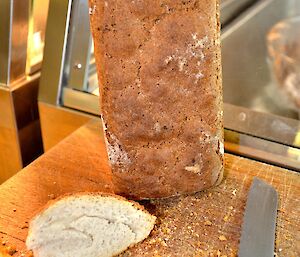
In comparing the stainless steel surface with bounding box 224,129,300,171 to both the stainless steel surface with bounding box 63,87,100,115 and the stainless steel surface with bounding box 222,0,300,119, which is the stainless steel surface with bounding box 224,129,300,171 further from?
the stainless steel surface with bounding box 63,87,100,115

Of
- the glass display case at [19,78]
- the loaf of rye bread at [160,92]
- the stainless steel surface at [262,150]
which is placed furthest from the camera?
the glass display case at [19,78]

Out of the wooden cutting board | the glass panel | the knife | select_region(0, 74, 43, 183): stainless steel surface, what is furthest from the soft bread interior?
select_region(0, 74, 43, 183): stainless steel surface

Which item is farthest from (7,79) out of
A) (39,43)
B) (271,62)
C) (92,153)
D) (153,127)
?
(271,62)

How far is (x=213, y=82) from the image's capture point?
0.93 meters

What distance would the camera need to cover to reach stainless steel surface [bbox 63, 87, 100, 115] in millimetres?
1294

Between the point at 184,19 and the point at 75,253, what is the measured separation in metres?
0.47

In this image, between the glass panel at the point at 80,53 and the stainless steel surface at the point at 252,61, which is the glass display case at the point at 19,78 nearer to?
the glass panel at the point at 80,53

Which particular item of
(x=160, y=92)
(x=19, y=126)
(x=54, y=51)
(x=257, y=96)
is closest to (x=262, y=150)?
(x=257, y=96)

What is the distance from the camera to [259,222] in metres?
0.93

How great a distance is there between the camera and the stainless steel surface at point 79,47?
1253 mm

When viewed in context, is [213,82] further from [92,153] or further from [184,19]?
[92,153]

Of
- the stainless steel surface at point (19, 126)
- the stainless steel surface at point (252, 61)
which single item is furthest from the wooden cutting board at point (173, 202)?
the stainless steel surface at point (19, 126)

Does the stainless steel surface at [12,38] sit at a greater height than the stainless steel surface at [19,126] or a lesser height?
greater

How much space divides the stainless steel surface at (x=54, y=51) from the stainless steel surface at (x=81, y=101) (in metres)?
0.02
